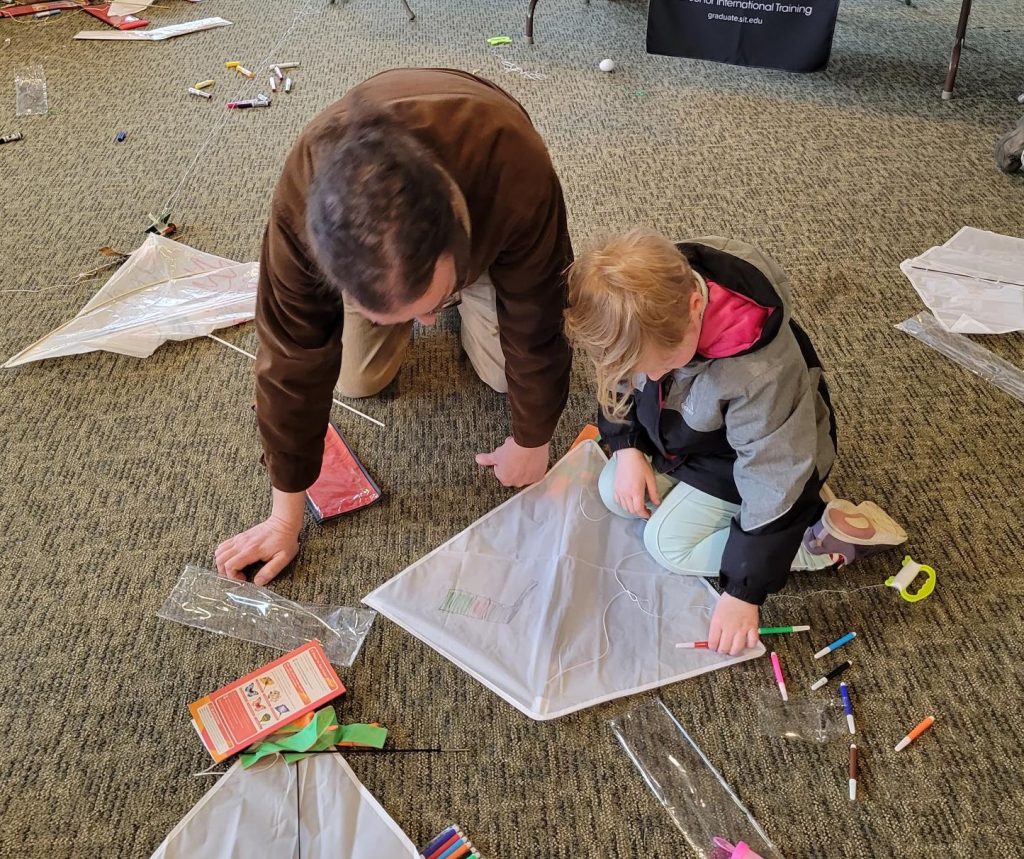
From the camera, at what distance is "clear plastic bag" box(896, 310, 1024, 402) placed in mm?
1450

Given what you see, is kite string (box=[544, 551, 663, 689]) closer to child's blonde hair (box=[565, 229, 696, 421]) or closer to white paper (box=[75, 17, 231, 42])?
child's blonde hair (box=[565, 229, 696, 421])

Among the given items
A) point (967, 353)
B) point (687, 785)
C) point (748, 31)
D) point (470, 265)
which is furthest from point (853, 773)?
point (748, 31)

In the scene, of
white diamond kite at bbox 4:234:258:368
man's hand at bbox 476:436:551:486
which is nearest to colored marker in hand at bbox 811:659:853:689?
man's hand at bbox 476:436:551:486

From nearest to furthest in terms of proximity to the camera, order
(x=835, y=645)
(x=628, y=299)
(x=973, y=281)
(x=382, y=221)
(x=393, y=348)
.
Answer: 1. (x=382, y=221)
2. (x=628, y=299)
3. (x=835, y=645)
4. (x=393, y=348)
5. (x=973, y=281)

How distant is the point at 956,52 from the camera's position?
220 centimetres

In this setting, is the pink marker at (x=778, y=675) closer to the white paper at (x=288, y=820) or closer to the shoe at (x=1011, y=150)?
the white paper at (x=288, y=820)

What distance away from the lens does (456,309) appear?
1.56 m

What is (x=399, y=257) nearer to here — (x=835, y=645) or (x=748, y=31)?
(x=835, y=645)

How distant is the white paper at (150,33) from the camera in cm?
264

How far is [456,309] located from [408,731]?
2.64 feet

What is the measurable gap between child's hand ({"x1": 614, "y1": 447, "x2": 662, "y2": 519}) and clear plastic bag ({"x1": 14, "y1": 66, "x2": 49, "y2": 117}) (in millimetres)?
2005

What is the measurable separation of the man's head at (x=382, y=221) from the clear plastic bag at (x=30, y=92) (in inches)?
78.6

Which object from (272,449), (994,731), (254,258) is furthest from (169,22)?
(994,731)

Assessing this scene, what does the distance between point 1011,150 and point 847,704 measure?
1523 mm
